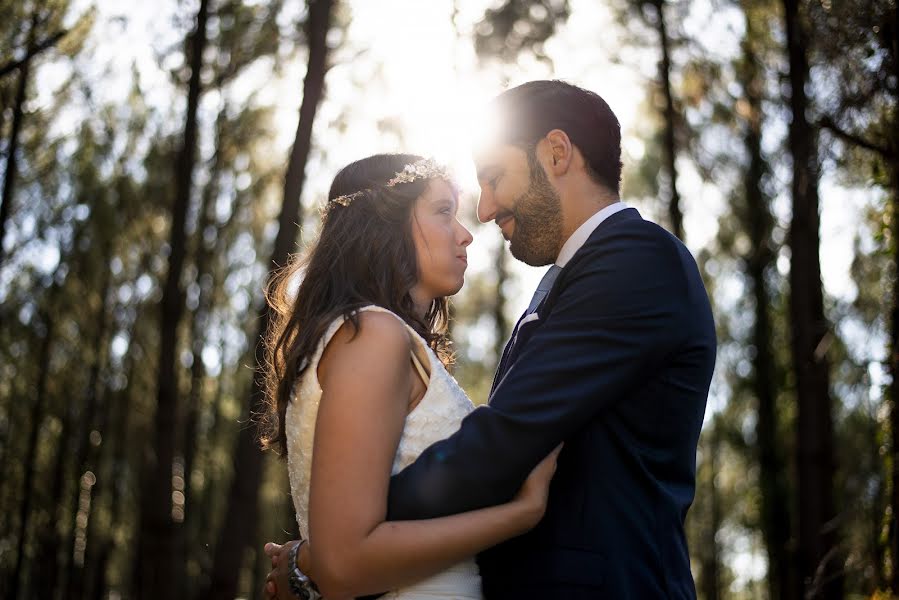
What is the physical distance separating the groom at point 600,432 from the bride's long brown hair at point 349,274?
0.44m

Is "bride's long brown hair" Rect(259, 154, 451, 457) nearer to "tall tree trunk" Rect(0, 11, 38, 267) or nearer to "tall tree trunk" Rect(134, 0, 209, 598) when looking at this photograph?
"tall tree trunk" Rect(134, 0, 209, 598)

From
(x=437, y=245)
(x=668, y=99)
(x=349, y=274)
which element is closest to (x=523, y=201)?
(x=437, y=245)

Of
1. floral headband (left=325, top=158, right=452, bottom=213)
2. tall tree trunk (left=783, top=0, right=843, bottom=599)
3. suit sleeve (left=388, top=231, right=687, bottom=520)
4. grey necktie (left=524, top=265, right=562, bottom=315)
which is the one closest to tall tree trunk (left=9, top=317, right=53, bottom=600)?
tall tree trunk (left=783, top=0, right=843, bottom=599)

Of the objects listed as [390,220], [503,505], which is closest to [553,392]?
[503,505]

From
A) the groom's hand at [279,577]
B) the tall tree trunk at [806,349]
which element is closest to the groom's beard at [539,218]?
the groom's hand at [279,577]

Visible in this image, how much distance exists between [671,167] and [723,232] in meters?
7.49

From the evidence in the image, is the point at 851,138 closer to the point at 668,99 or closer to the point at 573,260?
the point at 573,260

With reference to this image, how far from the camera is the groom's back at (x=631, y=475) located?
2682mm

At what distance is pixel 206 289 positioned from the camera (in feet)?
79.2

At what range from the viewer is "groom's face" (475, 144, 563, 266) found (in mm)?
3344

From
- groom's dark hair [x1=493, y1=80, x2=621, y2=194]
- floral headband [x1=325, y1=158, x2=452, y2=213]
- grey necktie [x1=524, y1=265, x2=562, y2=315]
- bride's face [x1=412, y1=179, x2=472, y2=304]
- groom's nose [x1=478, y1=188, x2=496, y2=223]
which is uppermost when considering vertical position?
groom's dark hair [x1=493, y1=80, x2=621, y2=194]

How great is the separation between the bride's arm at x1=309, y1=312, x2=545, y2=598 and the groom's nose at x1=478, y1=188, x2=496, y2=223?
90 cm

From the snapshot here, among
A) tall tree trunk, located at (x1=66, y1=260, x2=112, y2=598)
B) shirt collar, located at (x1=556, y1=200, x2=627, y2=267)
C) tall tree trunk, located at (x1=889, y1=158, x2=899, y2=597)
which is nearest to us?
shirt collar, located at (x1=556, y1=200, x2=627, y2=267)

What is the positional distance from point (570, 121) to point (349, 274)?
847 millimetres
